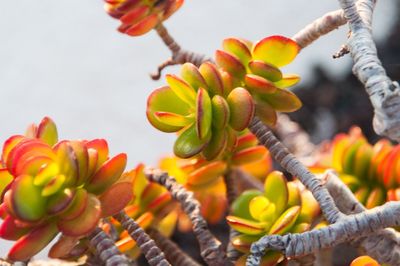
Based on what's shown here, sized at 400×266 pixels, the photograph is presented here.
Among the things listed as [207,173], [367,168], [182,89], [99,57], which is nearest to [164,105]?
[182,89]

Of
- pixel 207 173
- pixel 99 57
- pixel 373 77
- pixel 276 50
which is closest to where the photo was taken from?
pixel 373 77

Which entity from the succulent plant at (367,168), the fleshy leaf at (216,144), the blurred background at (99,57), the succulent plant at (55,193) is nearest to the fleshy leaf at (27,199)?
the succulent plant at (55,193)

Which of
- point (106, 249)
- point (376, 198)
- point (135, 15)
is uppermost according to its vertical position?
point (135, 15)

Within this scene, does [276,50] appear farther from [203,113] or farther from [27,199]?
[27,199]

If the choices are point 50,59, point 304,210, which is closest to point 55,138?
point 304,210

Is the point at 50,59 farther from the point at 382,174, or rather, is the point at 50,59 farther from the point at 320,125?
the point at 382,174

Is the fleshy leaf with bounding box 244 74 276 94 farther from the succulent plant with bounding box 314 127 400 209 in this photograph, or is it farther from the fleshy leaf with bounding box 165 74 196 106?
the succulent plant with bounding box 314 127 400 209

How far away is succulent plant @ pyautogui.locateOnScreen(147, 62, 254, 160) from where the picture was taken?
1.42ft

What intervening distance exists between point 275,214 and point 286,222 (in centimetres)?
3

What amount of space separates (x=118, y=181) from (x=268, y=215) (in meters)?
0.11

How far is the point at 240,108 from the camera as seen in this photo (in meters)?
0.44

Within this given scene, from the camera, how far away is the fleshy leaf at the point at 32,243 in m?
0.40

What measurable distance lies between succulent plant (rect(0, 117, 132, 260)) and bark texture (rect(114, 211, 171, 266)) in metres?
0.03

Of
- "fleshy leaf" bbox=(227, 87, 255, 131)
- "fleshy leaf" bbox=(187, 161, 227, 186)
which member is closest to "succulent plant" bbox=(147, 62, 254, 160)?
"fleshy leaf" bbox=(227, 87, 255, 131)
